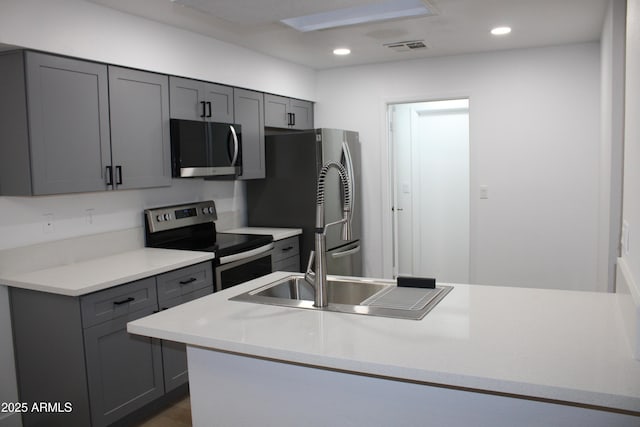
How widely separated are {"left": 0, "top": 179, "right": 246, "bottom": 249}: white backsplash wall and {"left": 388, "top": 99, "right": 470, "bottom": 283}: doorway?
2333mm

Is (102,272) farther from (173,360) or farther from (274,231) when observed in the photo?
(274,231)

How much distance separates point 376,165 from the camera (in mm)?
5191

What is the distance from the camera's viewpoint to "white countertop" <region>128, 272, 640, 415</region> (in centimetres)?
129

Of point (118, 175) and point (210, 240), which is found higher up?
point (118, 175)

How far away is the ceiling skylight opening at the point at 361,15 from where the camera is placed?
2844mm

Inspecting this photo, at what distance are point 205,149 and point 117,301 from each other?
1.35 meters

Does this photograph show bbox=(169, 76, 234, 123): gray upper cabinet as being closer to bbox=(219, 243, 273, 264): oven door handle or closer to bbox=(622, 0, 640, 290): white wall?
bbox=(219, 243, 273, 264): oven door handle

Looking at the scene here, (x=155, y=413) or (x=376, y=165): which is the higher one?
(x=376, y=165)

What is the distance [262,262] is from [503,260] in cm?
224

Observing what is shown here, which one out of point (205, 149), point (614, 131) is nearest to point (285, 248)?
point (205, 149)

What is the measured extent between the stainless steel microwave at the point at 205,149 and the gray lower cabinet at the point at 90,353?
0.85m

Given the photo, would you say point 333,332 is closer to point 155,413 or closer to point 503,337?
point 503,337

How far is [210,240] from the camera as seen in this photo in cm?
388

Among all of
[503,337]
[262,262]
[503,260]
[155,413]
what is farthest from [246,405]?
[503,260]
